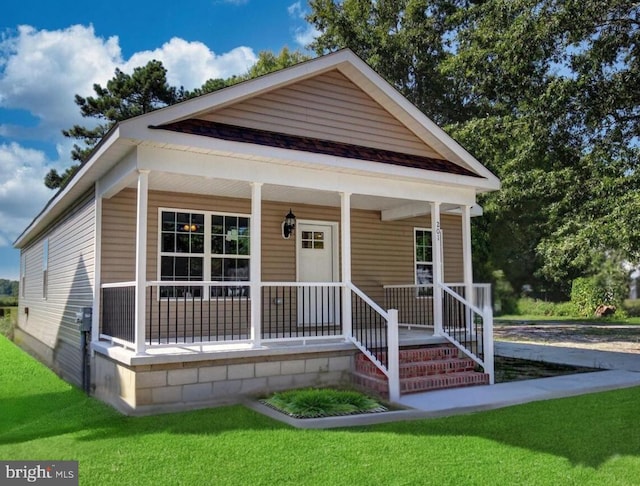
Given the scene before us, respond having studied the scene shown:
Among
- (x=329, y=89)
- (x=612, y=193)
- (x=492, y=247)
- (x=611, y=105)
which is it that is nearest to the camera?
(x=329, y=89)

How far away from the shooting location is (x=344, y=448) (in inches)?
195

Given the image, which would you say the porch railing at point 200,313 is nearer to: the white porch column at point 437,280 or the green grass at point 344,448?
the green grass at point 344,448

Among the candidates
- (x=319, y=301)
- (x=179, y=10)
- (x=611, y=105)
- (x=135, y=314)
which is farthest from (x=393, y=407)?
(x=179, y=10)

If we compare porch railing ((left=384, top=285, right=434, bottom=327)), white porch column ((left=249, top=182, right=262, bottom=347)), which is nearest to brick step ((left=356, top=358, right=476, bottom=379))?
white porch column ((left=249, top=182, right=262, bottom=347))

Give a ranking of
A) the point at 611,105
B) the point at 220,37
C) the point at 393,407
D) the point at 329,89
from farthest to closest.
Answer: the point at 220,37 < the point at 611,105 < the point at 329,89 < the point at 393,407

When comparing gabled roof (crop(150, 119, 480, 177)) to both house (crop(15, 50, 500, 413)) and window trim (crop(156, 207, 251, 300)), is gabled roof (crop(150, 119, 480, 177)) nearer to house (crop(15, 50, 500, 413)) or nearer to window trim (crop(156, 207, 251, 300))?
house (crop(15, 50, 500, 413))

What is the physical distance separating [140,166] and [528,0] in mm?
13654

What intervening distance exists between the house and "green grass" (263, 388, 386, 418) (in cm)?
60

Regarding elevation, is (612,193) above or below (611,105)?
below

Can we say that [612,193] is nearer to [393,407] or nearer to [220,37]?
[393,407]

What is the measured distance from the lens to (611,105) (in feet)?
49.7

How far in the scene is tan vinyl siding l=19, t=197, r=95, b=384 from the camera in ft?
30.3

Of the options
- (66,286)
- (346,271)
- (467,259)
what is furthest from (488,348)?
(66,286)

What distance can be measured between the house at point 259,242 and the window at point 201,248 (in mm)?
24
